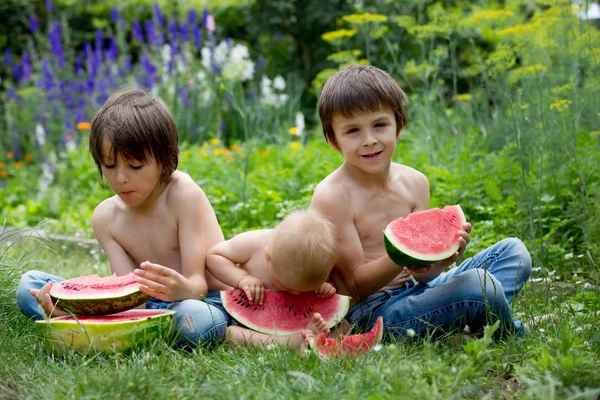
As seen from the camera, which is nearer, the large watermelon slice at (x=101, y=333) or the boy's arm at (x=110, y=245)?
the large watermelon slice at (x=101, y=333)

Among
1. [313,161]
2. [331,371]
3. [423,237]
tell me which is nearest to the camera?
[331,371]

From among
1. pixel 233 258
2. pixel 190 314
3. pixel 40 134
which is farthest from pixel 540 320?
pixel 40 134

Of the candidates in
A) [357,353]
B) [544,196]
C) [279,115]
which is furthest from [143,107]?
[279,115]

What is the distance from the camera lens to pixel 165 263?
371cm

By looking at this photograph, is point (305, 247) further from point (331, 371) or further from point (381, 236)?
point (331, 371)

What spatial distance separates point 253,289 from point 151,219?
2.05 ft

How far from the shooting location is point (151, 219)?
367cm

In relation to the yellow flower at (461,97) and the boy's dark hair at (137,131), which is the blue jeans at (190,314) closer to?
the boy's dark hair at (137,131)

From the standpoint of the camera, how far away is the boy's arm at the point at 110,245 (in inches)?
145

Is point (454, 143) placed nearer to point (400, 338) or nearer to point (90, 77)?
point (400, 338)

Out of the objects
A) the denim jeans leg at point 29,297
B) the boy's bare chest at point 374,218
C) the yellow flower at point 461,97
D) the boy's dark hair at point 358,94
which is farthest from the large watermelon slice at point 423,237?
the yellow flower at point 461,97

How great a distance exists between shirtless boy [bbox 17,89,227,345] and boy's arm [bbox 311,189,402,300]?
62cm

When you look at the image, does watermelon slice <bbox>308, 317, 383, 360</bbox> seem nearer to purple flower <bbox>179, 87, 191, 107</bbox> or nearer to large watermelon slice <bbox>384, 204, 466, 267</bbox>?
large watermelon slice <bbox>384, 204, 466, 267</bbox>

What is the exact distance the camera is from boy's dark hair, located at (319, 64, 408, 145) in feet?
11.3
